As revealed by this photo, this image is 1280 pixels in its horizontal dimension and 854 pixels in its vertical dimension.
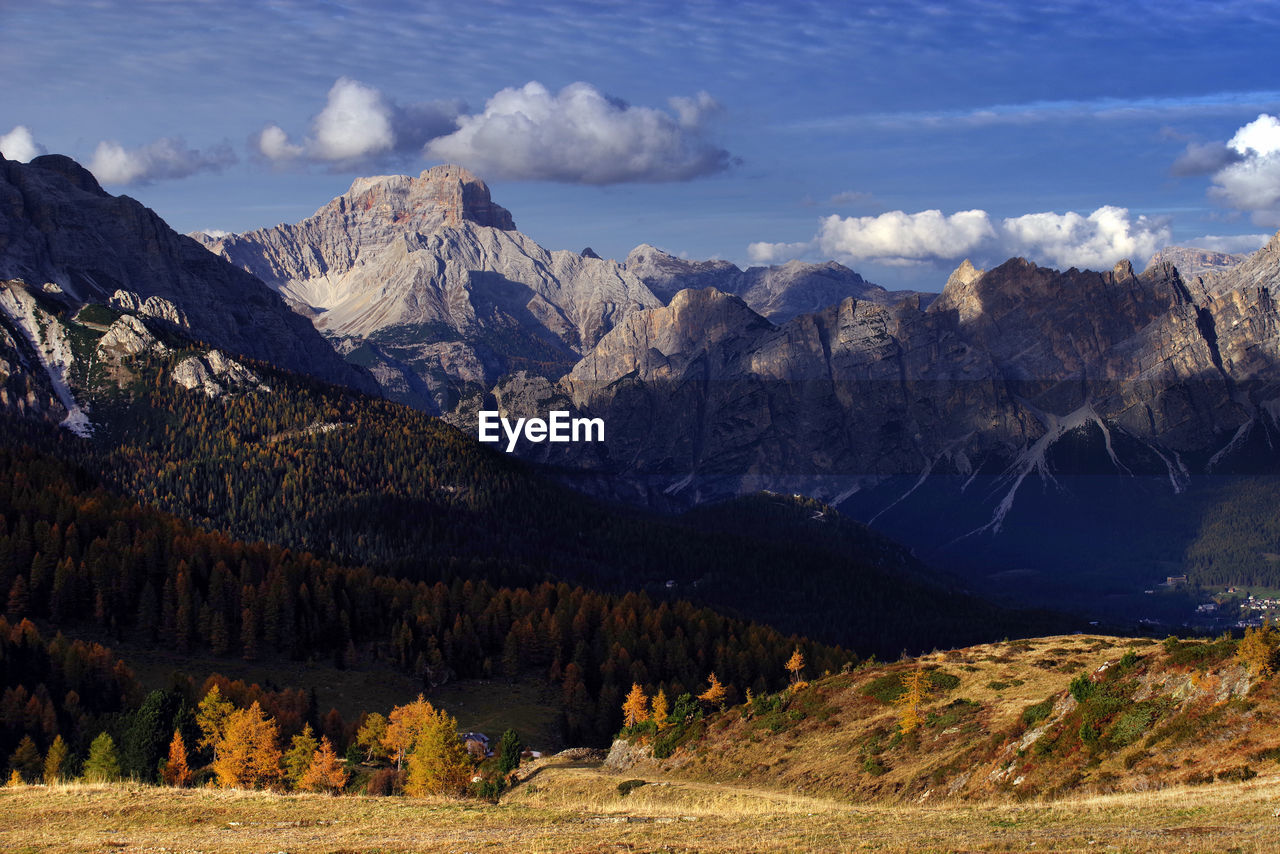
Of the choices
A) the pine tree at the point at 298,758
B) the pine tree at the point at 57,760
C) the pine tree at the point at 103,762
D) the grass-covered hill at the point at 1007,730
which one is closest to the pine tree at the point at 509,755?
the grass-covered hill at the point at 1007,730

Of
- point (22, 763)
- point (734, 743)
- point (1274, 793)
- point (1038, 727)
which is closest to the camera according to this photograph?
point (1274, 793)

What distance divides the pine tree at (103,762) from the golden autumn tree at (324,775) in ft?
56.6

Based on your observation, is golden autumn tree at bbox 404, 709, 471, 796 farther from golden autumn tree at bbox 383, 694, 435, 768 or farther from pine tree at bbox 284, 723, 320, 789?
pine tree at bbox 284, 723, 320, 789

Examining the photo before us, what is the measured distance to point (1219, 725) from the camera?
230ft

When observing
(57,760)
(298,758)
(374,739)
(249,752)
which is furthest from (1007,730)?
(57,760)

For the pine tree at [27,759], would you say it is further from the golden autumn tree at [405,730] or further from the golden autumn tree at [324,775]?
the golden autumn tree at [405,730]

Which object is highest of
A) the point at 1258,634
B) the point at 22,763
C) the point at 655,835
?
the point at 1258,634

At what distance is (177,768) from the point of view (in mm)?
118625

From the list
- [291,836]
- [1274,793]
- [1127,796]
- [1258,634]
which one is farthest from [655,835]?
[1258,634]

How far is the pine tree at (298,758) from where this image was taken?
12250cm

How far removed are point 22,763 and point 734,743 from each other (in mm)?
74286

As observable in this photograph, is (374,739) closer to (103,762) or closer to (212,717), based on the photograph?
(212,717)

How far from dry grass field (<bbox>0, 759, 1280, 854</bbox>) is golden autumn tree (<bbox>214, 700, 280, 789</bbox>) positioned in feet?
120

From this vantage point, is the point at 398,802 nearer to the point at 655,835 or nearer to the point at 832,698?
the point at 655,835
